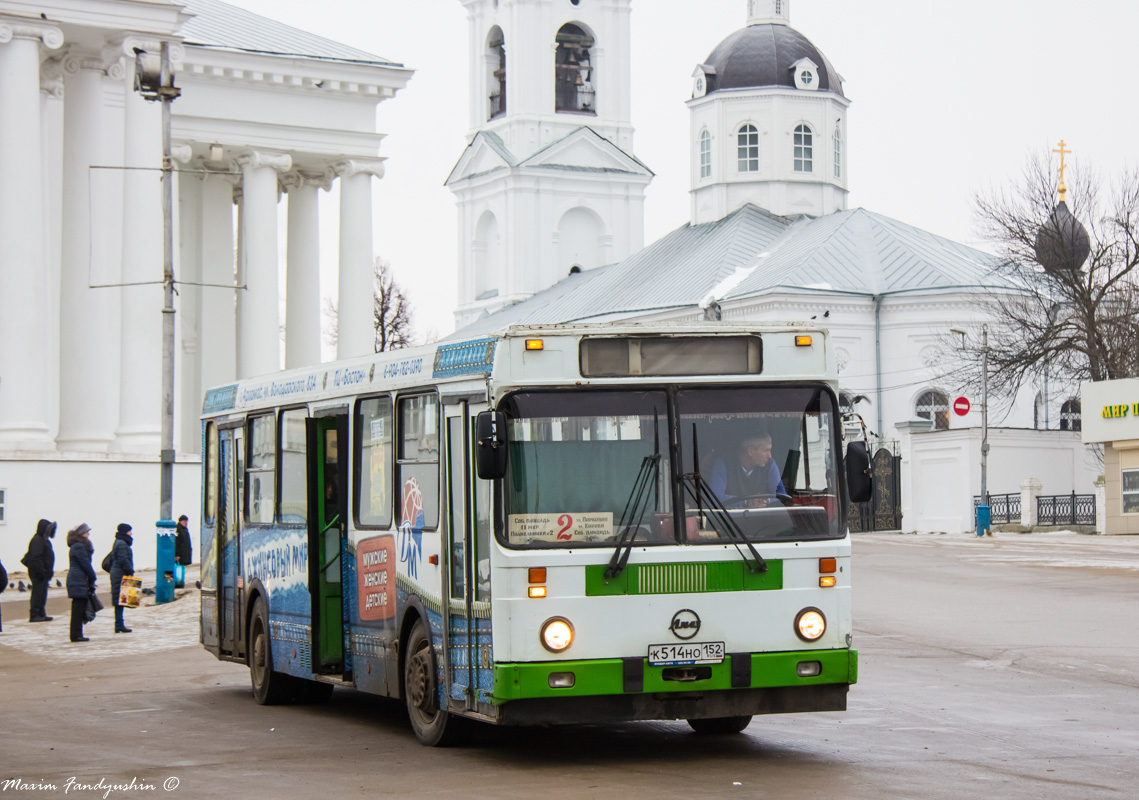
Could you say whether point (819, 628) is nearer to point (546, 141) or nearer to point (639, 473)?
point (639, 473)

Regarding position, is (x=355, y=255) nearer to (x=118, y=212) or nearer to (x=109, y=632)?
(x=118, y=212)

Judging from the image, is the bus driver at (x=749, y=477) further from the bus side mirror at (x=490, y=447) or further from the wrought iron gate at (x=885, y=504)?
the wrought iron gate at (x=885, y=504)

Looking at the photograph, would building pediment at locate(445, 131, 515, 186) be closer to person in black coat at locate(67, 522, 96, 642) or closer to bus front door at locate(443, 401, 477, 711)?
person in black coat at locate(67, 522, 96, 642)

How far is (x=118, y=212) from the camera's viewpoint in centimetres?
3812

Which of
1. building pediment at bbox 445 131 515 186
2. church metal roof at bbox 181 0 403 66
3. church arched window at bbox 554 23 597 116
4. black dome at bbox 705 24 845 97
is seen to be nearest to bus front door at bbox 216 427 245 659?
church metal roof at bbox 181 0 403 66

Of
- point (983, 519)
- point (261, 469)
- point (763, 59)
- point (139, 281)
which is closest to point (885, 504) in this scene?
point (983, 519)

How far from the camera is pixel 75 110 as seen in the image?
38.4 meters

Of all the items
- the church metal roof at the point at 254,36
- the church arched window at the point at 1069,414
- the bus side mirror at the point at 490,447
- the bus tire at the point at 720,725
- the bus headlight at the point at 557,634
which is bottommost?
→ the bus tire at the point at 720,725

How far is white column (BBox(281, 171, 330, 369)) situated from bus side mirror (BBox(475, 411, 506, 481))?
36821 millimetres

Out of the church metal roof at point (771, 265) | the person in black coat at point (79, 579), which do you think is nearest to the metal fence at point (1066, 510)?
the church metal roof at point (771, 265)

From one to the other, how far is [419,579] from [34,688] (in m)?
6.46

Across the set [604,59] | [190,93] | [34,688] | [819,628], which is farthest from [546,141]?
[819,628]

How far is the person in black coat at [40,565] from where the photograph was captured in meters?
24.7

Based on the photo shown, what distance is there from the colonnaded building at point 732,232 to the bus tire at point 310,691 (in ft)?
140
